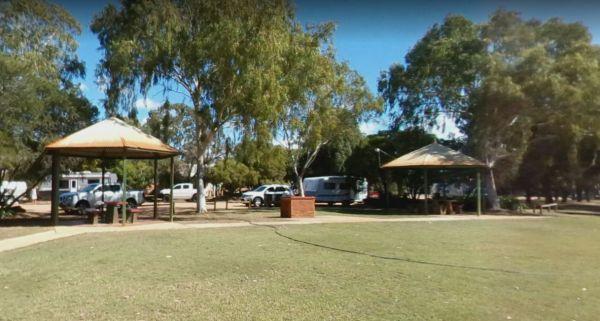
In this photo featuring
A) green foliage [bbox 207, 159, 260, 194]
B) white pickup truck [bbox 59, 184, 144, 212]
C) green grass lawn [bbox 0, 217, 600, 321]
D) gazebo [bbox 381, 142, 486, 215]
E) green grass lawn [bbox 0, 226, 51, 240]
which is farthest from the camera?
green foliage [bbox 207, 159, 260, 194]

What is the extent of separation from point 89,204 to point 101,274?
20.2m

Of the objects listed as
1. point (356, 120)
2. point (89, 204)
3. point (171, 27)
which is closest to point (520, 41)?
point (356, 120)

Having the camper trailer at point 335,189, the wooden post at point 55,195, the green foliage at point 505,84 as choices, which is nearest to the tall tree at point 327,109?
the green foliage at point 505,84

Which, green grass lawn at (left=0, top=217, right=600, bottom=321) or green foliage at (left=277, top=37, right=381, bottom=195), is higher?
green foliage at (left=277, top=37, right=381, bottom=195)

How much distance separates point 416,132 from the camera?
3253 centimetres

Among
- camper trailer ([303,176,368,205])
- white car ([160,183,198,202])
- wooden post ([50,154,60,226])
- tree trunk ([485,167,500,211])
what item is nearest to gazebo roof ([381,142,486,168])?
tree trunk ([485,167,500,211])

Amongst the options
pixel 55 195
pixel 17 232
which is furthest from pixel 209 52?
pixel 17 232

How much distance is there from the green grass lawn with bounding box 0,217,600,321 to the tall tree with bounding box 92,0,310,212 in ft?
27.9

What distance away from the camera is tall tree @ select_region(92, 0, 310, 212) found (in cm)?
1928

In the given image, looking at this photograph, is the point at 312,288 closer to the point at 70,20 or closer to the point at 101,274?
the point at 101,274

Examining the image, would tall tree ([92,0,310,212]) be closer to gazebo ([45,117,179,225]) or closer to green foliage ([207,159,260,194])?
gazebo ([45,117,179,225])

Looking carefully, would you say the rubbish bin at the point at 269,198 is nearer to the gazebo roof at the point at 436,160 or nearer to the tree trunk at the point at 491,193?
the gazebo roof at the point at 436,160

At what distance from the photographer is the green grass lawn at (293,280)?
589 centimetres

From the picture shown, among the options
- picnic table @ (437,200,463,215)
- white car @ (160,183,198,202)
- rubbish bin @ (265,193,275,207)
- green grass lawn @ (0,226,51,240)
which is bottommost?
green grass lawn @ (0,226,51,240)
